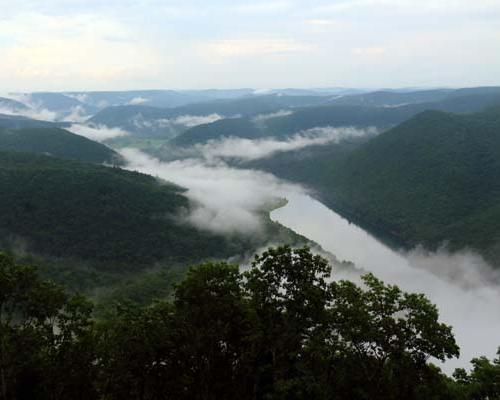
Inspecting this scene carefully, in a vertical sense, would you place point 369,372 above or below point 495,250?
above

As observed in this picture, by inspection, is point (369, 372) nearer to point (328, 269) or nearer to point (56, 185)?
point (328, 269)

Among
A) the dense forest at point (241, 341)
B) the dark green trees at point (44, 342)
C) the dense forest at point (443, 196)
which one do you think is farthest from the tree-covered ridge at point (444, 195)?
the dark green trees at point (44, 342)

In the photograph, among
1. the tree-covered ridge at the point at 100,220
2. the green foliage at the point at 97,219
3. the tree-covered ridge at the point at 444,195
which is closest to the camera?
the tree-covered ridge at the point at 100,220

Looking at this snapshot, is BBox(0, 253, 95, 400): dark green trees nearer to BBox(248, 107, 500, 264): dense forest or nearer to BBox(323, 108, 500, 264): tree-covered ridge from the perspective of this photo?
BBox(248, 107, 500, 264): dense forest

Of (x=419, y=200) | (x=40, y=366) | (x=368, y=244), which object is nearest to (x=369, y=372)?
(x=40, y=366)

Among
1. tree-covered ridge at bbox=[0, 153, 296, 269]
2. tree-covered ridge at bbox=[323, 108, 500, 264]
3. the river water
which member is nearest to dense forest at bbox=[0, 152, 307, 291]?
tree-covered ridge at bbox=[0, 153, 296, 269]

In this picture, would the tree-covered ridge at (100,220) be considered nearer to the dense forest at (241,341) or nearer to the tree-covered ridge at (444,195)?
the tree-covered ridge at (444,195)
